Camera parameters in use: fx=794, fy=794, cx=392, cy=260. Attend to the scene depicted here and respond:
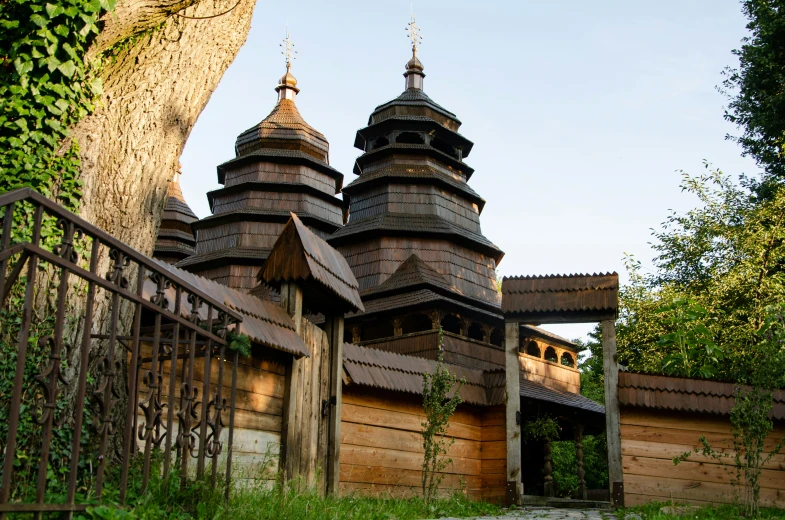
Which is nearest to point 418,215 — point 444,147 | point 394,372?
point 444,147

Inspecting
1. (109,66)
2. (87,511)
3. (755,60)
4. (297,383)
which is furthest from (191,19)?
(755,60)

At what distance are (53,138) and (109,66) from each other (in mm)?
685

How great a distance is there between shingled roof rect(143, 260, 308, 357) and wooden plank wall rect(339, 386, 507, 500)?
2822mm

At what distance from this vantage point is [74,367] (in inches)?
185

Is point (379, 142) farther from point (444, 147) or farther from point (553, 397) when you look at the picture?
point (553, 397)

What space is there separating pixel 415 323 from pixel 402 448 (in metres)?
11.9

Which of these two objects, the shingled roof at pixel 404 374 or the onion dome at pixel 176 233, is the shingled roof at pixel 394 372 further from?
the onion dome at pixel 176 233

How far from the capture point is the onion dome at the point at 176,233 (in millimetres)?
34250

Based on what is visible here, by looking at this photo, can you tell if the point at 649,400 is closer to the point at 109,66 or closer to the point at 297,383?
the point at 297,383

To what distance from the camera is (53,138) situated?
4.87m

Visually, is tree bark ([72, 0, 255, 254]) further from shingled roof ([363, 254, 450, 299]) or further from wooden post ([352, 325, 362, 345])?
wooden post ([352, 325, 362, 345])

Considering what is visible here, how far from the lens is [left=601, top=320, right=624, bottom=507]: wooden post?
1134 centimetres

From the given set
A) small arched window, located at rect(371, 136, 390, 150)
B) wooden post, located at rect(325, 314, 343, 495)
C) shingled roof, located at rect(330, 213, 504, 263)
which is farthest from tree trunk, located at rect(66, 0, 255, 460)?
small arched window, located at rect(371, 136, 390, 150)

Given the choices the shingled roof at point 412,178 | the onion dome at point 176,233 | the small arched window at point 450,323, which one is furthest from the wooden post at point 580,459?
the onion dome at point 176,233
